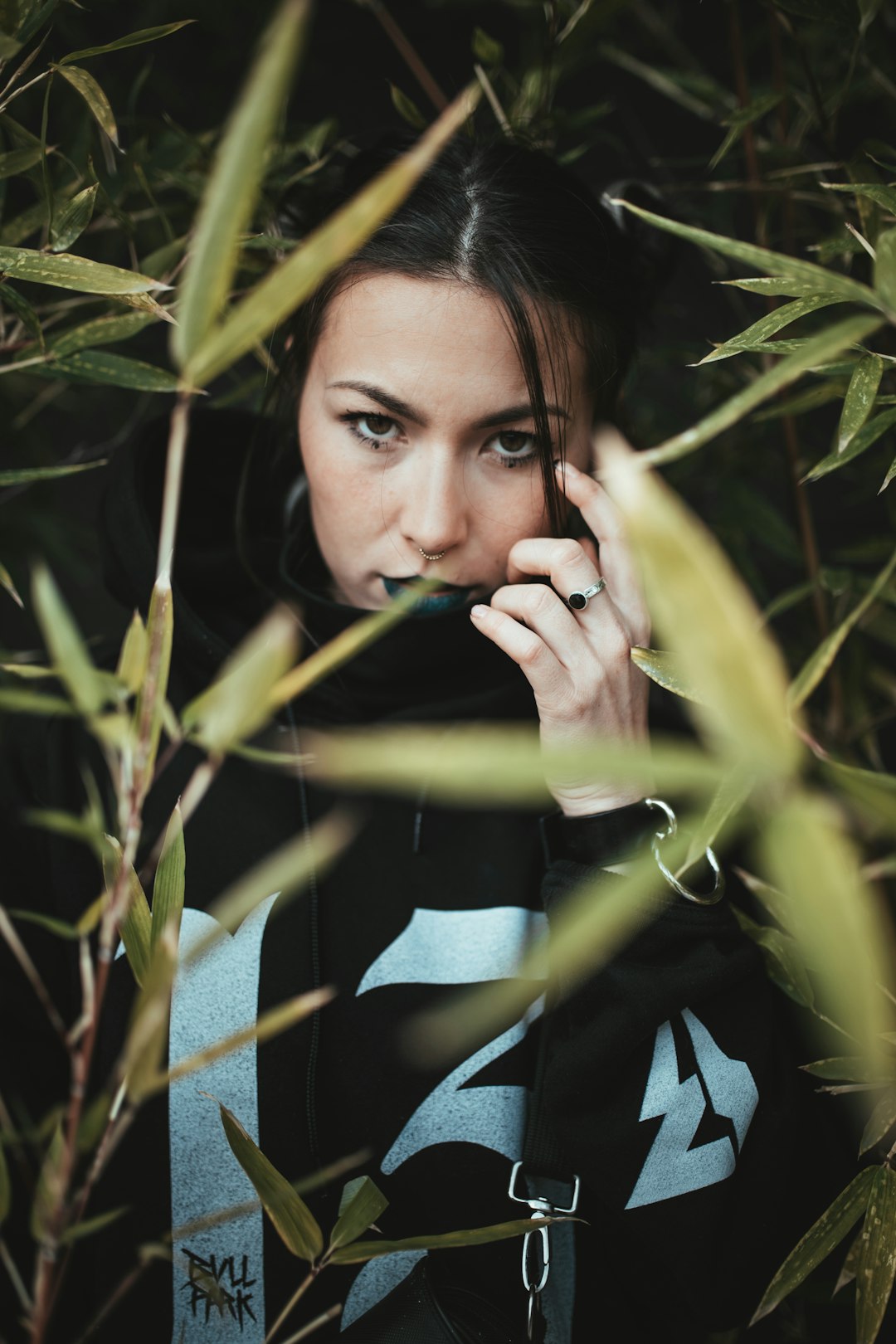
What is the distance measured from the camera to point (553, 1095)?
0.86m

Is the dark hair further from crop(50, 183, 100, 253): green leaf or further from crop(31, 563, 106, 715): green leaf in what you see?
crop(31, 563, 106, 715): green leaf

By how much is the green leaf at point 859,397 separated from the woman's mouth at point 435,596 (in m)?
0.41

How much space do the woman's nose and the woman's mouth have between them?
8 centimetres

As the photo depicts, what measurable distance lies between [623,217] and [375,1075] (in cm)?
101

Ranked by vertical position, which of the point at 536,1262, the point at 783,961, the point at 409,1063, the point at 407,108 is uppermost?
the point at 407,108

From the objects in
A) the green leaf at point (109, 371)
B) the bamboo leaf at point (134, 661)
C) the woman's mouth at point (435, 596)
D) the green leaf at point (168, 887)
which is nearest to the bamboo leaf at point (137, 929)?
the green leaf at point (168, 887)

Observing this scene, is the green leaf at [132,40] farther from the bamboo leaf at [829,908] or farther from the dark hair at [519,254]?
the bamboo leaf at [829,908]

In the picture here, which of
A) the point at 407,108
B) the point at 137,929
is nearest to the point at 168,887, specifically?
the point at 137,929

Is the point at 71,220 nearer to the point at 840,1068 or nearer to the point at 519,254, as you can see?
the point at 519,254

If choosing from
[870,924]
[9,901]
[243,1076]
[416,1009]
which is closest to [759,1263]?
[416,1009]

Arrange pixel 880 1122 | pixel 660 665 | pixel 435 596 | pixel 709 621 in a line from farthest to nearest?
pixel 435 596, pixel 880 1122, pixel 660 665, pixel 709 621

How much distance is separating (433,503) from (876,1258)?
2.35 feet

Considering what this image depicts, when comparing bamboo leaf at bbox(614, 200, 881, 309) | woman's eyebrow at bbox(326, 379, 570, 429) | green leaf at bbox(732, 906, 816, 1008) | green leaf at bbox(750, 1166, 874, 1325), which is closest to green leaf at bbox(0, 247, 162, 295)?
woman's eyebrow at bbox(326, 379, 570, 429)

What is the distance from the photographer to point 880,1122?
0.78m
